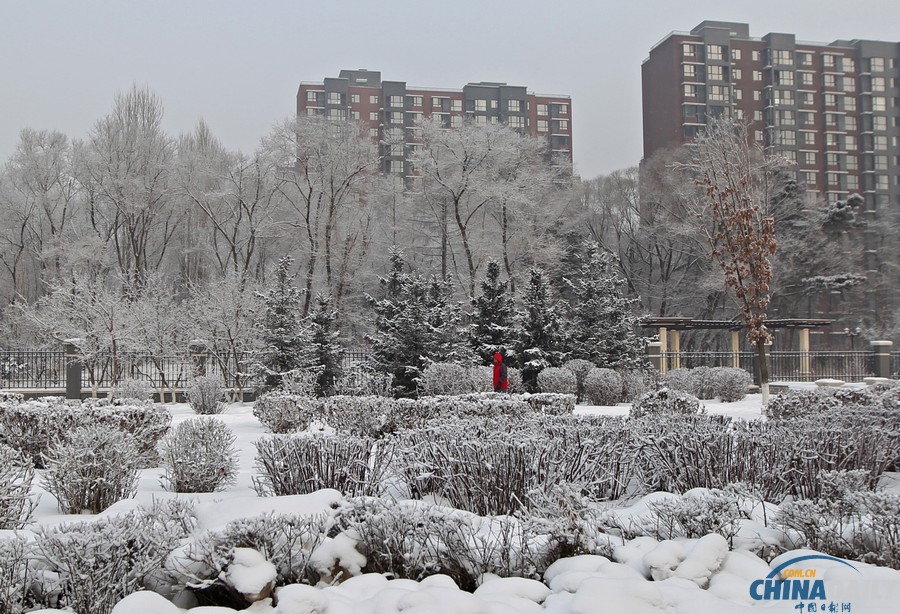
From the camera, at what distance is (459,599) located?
3.70 meters

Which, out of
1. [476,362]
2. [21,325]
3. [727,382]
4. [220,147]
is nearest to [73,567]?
[476,362]

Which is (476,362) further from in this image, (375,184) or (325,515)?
(375,184)

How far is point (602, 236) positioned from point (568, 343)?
24656 mm

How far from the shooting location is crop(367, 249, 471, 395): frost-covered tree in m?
20.3

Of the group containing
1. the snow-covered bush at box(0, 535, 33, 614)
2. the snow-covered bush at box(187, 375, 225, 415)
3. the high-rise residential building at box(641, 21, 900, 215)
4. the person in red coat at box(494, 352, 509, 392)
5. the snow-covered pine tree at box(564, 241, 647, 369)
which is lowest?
the snow-covered bush at box(187, 375, 225, 415)

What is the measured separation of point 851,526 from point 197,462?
18.8 feet

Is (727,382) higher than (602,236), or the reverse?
(602,236)

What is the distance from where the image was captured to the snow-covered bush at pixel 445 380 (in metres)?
17.4

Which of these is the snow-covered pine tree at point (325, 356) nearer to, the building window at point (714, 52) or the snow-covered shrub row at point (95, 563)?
the snow-covered shrub row at point (95, 563)

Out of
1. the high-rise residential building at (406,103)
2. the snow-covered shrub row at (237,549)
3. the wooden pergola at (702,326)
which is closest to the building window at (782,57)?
the high-rise residential building at (406,103)

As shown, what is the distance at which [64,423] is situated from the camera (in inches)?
369

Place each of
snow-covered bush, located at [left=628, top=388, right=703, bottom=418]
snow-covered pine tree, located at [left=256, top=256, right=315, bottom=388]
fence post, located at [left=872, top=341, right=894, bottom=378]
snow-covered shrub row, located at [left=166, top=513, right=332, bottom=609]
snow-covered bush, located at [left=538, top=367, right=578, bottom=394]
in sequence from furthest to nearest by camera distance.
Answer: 1. fence post, located at [left=872, top=341, right=894, bottom=378]
2. snow-covered pine tree, located at [left=256, top=256, right=315, bottom=388]
3. snow-covered bush, located at [left=538, top=367, right=578, bottom=394]
4. snow-covered bush, located at [left=628, top=388, right=703, bottom=418]
5. snow-covered shrub row, located at [left=166, top=513, right=332, bottom=609]

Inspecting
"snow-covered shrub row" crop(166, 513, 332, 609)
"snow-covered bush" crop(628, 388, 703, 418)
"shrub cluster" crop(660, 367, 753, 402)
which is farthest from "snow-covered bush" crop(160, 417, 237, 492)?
"shrub cluster" crop(660, 367, 753, 402)

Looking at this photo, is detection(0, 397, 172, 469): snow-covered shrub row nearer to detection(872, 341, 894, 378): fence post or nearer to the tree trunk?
the tree trunk
